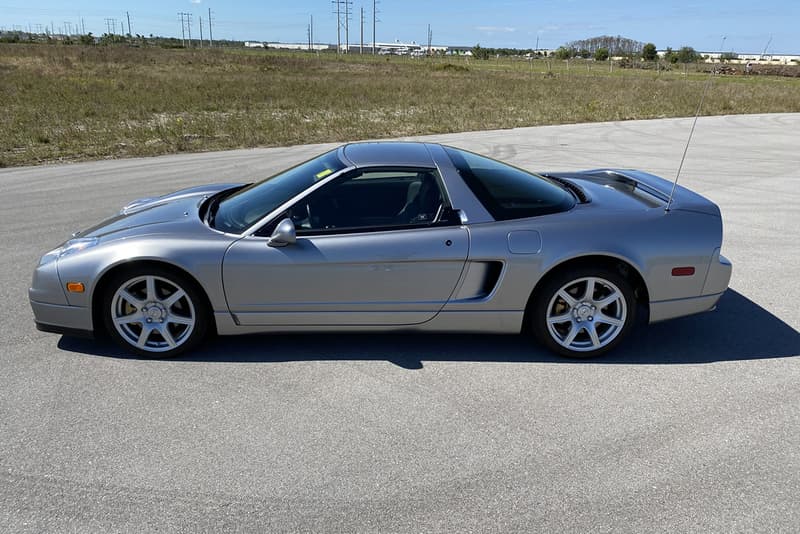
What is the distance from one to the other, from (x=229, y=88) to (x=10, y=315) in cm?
2618

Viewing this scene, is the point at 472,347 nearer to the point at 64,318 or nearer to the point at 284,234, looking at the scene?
the point at 284,234

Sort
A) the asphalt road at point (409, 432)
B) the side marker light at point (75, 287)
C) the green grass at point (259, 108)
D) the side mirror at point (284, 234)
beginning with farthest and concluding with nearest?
the green grass at point (259, 108), the side marker light at point (75, 287), the side mirror at point (284, 234), the asphalt road at point (409, 432)

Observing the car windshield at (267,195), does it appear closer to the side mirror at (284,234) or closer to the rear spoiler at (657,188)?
the side mirror at (284,234)

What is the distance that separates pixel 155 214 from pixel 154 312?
0.82 metres

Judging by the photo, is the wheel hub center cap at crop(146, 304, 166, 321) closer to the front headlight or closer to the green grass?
the front headlight

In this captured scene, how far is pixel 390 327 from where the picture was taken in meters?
4.04

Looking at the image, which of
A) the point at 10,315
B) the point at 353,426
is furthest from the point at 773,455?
the point at 10,315

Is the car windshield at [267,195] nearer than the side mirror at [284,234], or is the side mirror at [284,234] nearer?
the side mirror at [284,234]

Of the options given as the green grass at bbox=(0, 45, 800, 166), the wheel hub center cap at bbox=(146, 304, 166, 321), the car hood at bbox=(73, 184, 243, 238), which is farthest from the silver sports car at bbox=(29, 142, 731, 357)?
the green grass at bbox=(0, 45, 800, 166)

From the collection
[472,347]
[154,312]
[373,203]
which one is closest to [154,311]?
[154,312]

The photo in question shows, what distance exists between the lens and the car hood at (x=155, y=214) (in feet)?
14.0

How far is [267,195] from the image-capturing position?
4.33m

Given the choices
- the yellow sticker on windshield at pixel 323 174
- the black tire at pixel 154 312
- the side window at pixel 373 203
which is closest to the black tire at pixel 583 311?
the side window at pixel 373 203

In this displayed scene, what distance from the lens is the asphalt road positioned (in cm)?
270
